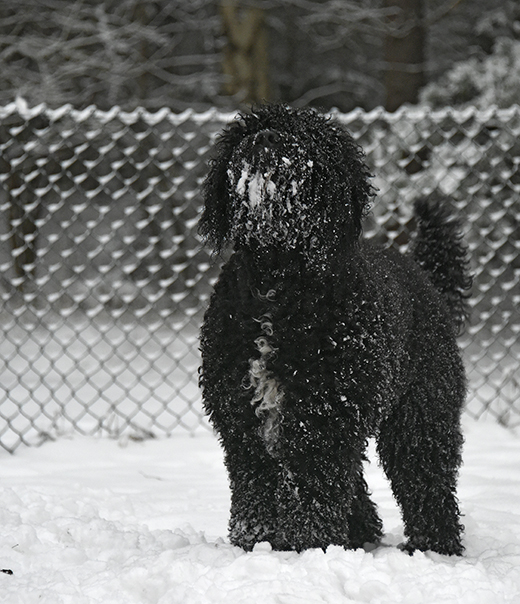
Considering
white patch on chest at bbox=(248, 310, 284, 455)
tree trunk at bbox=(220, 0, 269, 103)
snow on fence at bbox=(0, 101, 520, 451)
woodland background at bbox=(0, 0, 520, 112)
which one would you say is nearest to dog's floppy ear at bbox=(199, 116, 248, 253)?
snow on fence at bbox=(0, 101, 520, 451)

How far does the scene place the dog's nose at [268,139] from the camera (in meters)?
2.22

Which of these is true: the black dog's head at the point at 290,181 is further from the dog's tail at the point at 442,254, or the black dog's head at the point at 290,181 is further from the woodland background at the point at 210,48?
the woodland background at the point at 210,48

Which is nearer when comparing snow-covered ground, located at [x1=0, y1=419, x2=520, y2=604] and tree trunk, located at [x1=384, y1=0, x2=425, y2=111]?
snow-covered ground, located at [x1=0, y1=419, x2=520, y2=604]

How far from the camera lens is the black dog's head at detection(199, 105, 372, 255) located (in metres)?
2.22

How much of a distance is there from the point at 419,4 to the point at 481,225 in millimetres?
3695

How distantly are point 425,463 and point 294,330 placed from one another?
80 centimetres

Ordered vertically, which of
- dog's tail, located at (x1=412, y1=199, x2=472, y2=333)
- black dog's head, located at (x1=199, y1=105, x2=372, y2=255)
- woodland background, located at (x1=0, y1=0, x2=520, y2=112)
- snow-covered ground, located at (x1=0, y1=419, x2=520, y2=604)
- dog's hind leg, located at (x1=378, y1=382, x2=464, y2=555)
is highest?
woodland background, located at (x1=0, y1=0, x2=520, y2=112)

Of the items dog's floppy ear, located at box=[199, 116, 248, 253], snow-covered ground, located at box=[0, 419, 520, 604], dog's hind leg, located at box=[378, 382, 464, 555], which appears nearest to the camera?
snow-covered ground, located at box=[0, 419, 520, 604]

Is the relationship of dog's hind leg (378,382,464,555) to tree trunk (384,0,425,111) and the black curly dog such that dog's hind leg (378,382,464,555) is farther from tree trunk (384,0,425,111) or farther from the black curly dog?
tree trunk (384,0,425,111)

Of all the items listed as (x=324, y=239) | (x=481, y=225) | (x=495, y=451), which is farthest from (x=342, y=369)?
(x=481, y=225)

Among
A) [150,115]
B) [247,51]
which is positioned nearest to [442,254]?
[150,115]

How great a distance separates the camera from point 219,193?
2.46 meters

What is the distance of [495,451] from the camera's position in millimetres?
4207

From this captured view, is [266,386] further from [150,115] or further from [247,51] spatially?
[247,51]
